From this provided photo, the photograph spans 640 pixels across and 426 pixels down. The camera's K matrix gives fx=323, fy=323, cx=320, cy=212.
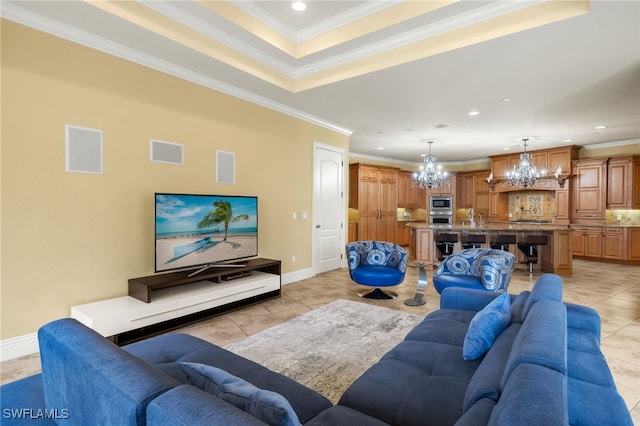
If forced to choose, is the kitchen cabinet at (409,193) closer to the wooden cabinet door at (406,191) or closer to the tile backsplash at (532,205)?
the wooden cabinet door at (406,191)

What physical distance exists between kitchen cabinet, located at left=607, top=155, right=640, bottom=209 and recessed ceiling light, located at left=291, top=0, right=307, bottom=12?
8275 mm

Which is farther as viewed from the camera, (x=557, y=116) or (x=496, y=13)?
(x=557, y=116)

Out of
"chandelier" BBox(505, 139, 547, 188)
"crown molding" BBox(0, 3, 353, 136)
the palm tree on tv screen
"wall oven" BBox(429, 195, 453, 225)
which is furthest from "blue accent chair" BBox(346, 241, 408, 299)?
"wall oven" BBox(429, 195, 453, 225)

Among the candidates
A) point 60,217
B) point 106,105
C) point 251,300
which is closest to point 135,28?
point 106,105

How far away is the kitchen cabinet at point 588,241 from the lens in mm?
7677

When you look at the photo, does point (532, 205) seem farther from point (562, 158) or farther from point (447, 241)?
point (447, 241)

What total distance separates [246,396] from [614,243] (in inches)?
377

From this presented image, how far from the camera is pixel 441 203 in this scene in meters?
10.9

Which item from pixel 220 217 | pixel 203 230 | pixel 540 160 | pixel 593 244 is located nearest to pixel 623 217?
pixel 593 244

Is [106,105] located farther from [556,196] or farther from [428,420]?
[556,196]

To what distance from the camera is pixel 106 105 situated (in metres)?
3.26

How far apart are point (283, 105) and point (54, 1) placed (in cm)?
297

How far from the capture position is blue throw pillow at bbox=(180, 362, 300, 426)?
2.88ft

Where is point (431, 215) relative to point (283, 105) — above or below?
below
